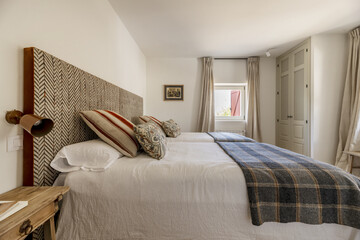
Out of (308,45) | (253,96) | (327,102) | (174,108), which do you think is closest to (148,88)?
(174,108)

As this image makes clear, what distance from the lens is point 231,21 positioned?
2533 millimetres

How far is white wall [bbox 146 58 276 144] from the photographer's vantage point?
13.8ft

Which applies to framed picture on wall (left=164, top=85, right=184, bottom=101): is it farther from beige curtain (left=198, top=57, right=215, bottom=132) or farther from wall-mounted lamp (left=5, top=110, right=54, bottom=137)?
wall-mounted lamp (left=5, top=110, right=54, bottom=137)

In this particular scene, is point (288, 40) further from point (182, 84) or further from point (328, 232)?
point (328, 232)

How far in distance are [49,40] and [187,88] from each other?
327 cm

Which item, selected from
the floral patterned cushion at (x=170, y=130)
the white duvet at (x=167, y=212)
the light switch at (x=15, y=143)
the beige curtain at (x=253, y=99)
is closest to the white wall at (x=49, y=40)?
the light switch at (x=15, y=143)

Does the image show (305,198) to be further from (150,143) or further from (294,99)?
(294,99)

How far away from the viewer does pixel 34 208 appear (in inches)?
25.9

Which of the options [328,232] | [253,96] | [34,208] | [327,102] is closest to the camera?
[34,208]

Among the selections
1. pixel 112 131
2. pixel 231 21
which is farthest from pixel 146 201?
pixel 231 21

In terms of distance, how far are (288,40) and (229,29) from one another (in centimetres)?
140

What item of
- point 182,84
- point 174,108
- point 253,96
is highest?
point 182,84

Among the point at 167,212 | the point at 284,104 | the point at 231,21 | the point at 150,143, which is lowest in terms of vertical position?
the point at 167,212

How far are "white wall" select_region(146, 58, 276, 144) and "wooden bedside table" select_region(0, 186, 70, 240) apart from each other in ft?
11.3
